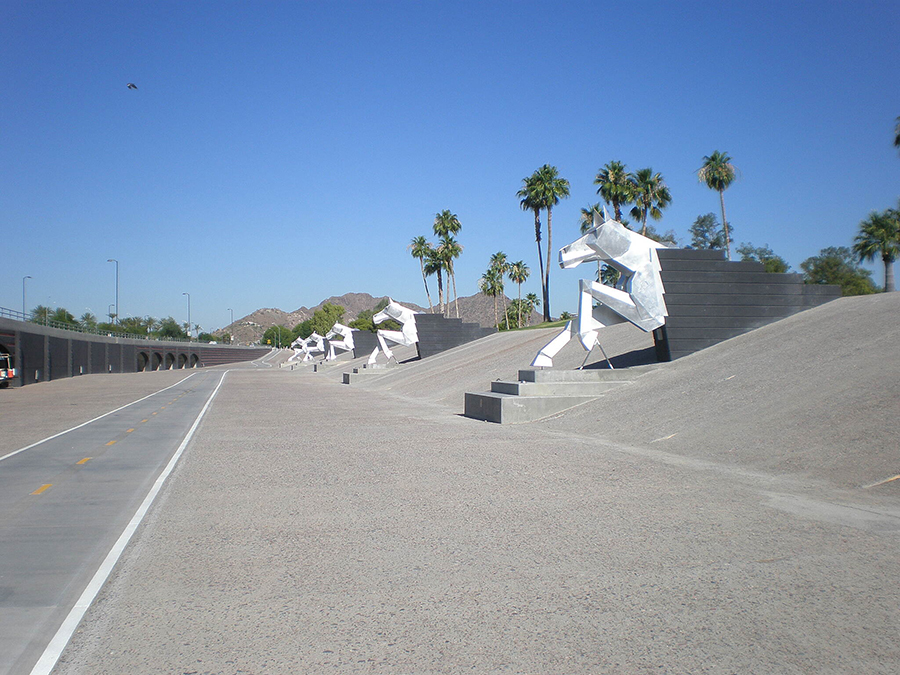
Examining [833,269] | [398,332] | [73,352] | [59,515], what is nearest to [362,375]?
[398,332]

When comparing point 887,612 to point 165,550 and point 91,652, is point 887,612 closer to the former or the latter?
point 91,652

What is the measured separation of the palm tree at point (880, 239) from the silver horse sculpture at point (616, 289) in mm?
39509

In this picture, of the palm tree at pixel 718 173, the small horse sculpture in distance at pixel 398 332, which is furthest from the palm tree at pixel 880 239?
the small horse sculpture in distance at pixel 398 332

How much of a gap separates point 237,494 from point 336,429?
852cm

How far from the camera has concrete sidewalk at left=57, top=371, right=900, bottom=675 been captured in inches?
170

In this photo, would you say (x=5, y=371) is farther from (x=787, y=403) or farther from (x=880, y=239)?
(x=880, y=239)

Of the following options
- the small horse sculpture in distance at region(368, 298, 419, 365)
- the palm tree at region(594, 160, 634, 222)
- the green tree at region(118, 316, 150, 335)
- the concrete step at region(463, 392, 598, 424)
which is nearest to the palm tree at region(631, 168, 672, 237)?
the palm tree at region(594, 160, 634, 222)

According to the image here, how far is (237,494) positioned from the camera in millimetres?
9609

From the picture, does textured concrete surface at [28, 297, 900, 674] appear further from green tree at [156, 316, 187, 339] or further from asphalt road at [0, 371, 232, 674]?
green tree at [156, 316, 187, 339]

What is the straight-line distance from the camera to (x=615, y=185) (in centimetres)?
5797

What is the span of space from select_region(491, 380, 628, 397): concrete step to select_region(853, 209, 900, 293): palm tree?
1650 inches

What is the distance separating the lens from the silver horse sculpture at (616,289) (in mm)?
20438

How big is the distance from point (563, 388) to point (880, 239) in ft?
146

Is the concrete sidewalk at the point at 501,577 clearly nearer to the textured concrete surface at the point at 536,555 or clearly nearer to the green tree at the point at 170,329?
the textured concrete surface at the point at 536,555
